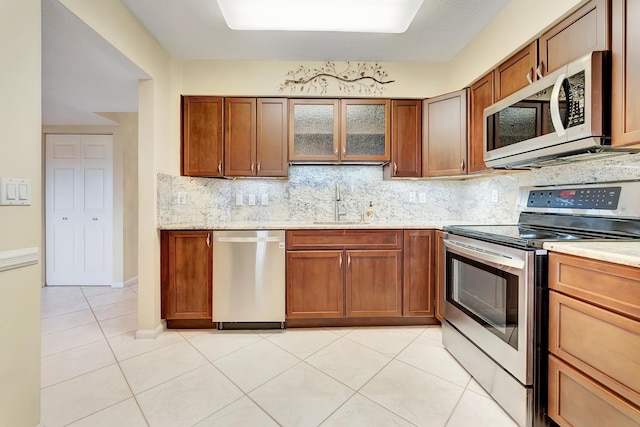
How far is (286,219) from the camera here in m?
2.97

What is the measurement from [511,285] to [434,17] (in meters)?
1.90

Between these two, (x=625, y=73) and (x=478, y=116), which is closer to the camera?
(x=625, y=73)

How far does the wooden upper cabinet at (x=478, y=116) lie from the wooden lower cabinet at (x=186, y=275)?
7.61 feet

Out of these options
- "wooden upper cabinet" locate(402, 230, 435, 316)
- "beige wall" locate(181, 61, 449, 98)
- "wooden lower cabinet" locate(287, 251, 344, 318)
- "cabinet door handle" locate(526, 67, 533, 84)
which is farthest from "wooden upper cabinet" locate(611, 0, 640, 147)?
"wooden lower cabinet" locate(287, 251, 344, 318)

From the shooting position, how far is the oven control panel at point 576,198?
151cm

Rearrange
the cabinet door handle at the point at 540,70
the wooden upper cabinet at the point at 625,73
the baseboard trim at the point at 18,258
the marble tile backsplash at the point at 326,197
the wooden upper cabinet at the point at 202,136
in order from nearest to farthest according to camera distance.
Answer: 1. the baseboard trim at the point at 18,258
2. the wooden upper cabinet at the point at 625,73
3. the cabinet door handle at the point at 540,70
4. the wooden upper cabinet at the point at 202,136
5. the marble tile backsplash at the point at 326,197

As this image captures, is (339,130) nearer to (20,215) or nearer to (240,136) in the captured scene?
(240,136)

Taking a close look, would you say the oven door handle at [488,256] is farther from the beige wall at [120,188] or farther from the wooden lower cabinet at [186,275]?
the beige wall at [120,188]

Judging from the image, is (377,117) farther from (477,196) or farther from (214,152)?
(214,152)

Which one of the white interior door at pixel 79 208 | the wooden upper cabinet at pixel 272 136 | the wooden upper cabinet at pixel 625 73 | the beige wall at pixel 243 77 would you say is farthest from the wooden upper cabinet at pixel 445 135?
the white interior door at pixel 79 208

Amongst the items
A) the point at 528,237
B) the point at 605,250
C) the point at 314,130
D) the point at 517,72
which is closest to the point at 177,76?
the point at 314,130

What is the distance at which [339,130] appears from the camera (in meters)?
2.71

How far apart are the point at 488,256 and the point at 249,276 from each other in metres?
1.75

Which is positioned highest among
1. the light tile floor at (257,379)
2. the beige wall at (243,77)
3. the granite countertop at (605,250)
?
the beige wall at (243,77)
